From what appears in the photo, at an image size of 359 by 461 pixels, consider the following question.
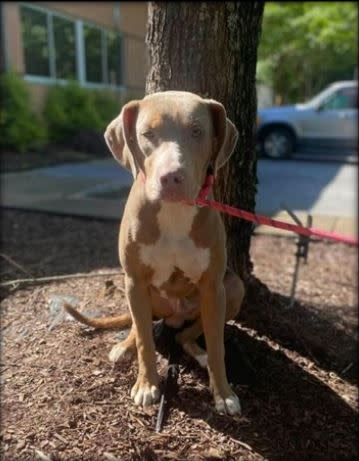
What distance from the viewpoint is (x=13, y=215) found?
22.2ft

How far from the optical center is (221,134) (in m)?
2.43

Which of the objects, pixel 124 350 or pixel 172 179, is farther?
pixel 124 350

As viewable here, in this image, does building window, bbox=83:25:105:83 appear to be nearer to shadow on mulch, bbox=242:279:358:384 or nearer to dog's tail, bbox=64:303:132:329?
shadow on mulch, bbox=242:279:358:384

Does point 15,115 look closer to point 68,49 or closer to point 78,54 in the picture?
point 68,49

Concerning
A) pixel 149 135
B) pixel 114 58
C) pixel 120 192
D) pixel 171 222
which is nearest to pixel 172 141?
pixel 149 135

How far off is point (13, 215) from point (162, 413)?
15.8 ft

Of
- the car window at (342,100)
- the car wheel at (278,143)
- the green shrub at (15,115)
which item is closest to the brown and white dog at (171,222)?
the green shrub at (15,115)

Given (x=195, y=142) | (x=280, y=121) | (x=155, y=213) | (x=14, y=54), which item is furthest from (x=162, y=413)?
(x=280, y=121)

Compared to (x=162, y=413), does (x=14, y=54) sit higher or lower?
higher

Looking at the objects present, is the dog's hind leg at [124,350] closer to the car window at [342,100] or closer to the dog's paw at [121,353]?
the dog's paw at [121,353]

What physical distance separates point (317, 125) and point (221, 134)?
13.2 meters

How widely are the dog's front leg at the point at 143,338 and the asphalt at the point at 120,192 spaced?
120 inches

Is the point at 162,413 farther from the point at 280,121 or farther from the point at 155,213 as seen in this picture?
the point at 280,121

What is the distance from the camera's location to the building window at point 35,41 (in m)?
13.5
